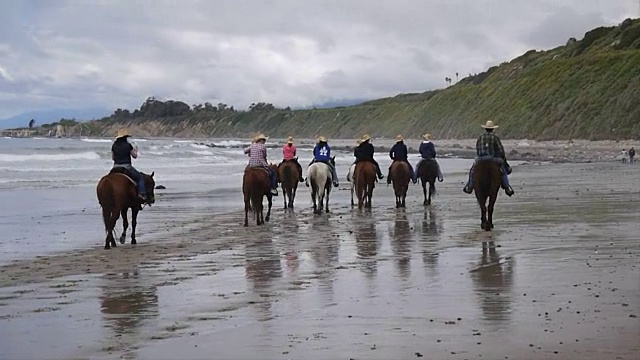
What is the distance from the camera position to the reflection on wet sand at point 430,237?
12477mm

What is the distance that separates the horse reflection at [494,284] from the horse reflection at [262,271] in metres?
2.14

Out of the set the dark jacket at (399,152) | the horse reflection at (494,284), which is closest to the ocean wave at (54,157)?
the dark jacket at (399,152)

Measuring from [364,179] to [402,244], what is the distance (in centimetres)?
741

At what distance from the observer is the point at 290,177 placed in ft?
75.6

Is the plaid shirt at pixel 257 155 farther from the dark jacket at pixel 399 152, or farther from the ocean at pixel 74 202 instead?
the dark jacket at pixel 399 152

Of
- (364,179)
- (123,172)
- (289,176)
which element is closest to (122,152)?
(123,172)

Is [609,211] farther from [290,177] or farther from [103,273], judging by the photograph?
[103,273]

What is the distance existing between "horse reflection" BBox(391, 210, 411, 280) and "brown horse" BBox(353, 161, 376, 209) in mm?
1745

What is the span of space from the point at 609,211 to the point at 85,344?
44.2ft

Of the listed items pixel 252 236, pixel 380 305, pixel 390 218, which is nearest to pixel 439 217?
pixel 390 218

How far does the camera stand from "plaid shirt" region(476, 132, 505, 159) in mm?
16891

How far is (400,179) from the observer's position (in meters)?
22.4

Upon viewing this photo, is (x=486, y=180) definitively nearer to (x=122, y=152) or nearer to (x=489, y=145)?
(x=489, y=145)

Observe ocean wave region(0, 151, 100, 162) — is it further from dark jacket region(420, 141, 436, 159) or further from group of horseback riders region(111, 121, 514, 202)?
dark jacket region(420, 141, 436, 159)
